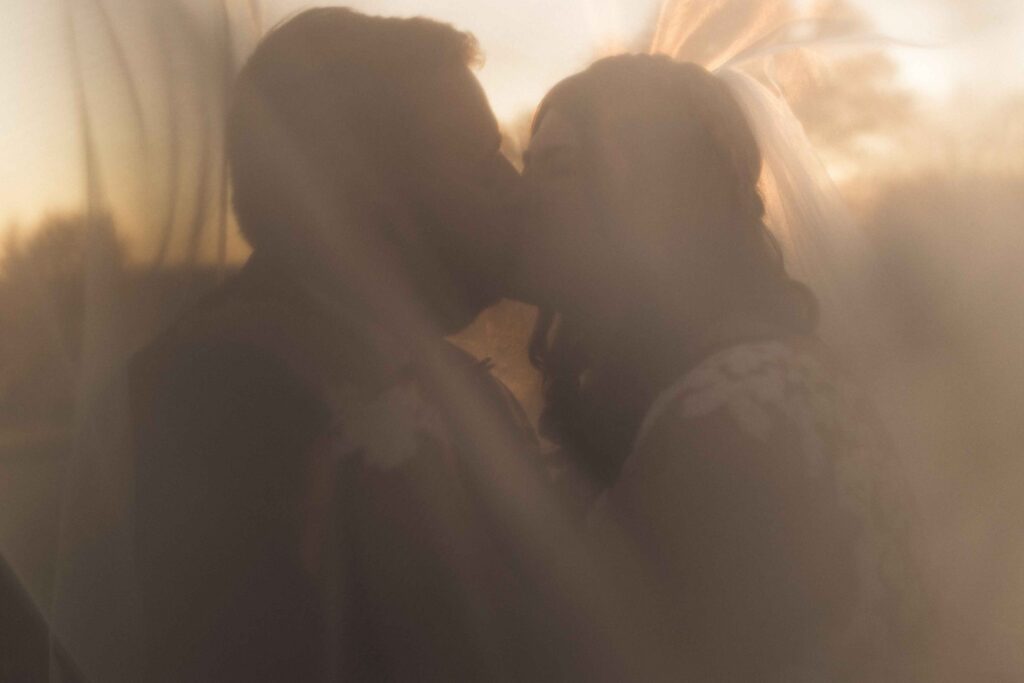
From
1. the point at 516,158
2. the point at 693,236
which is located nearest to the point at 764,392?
the point at 693,236

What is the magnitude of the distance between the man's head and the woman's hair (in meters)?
0.15

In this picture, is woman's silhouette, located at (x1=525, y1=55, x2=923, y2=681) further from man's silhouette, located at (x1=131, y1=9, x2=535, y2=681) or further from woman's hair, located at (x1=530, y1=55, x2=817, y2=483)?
man's silhouette, located at (x1=131, y1=9, x2=535, y2=681)

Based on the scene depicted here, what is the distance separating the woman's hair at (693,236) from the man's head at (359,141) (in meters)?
0.15

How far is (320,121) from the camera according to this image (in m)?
0.85

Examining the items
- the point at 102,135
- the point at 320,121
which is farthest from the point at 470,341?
the point at 102,135

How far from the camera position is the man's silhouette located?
30.9 inches

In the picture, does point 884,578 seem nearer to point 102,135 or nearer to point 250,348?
point 250,348

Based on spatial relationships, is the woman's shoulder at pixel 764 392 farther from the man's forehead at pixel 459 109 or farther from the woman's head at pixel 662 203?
the man's forehead at pixel 459 109

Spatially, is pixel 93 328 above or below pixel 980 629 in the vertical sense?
above

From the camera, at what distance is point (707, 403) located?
0.87 m

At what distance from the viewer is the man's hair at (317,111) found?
84cm

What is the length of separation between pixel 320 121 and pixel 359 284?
0.16m

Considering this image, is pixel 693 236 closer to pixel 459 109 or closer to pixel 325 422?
pixel 459 109

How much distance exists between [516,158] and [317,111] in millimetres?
214
